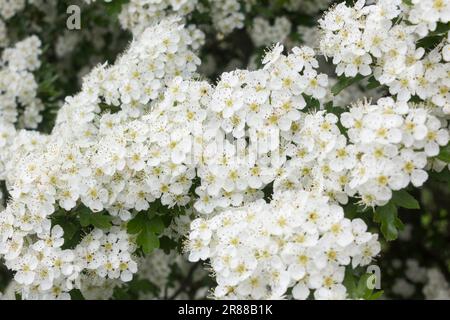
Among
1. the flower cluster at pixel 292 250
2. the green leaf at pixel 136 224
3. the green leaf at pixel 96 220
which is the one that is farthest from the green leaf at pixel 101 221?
the flower cluster at pixel 292 250

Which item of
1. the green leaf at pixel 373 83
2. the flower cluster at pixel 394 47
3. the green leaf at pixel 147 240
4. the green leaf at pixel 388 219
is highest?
the flower cluster at pixel 394 47

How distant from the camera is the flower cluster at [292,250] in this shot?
328cm

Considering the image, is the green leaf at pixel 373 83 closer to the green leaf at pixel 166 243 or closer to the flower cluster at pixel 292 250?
the flower cluster at pixel 292 250

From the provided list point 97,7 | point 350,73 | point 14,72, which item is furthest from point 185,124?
point 97,7

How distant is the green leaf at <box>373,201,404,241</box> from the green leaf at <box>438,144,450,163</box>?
12.3 inches

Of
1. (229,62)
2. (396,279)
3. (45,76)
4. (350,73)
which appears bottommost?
(396,279)

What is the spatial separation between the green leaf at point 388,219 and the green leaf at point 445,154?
0.31m

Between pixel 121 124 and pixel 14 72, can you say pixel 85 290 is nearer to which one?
pixel 121 124

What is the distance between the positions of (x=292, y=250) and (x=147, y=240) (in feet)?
3.25

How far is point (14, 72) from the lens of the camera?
5.58m

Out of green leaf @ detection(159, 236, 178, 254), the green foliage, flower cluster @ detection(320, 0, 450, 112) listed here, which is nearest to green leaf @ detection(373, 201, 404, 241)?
the green foliage

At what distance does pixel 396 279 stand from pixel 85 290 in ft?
11.9

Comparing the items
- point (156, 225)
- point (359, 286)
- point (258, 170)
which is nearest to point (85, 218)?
point (156, 225)

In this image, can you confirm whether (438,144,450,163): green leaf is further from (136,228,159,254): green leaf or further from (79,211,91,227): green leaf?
(79,211,91,227): green leaf
